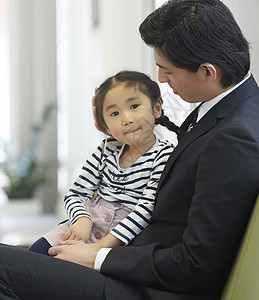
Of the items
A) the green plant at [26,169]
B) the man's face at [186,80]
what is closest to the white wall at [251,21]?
the man's face at [186,80]

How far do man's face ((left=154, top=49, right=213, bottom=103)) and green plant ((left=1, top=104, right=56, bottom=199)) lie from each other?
4030 millimetres

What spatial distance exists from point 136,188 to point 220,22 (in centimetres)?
62

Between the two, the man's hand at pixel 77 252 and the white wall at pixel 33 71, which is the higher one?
the man's hand at pixel 77 252

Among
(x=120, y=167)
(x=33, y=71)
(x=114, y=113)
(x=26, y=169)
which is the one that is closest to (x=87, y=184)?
(x=120, y=167)

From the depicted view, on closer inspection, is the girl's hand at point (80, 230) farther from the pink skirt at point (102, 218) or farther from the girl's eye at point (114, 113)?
the girl's eye at point (114, 113)

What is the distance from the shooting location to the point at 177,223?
151 centimetres

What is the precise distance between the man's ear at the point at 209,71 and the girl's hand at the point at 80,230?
62 centimetres

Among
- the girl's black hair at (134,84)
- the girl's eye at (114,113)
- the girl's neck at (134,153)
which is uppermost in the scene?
the girl's black hair at (134,84)

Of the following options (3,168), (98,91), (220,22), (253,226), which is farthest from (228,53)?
(3,168)

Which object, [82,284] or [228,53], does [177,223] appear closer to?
[82,284]

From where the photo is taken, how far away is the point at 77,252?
5.30ft

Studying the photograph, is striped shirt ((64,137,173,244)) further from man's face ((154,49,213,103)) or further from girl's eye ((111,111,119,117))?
man's face ((154,49,213,103))

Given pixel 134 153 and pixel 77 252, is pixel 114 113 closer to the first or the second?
pixel 134 153

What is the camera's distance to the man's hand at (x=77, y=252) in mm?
1574
